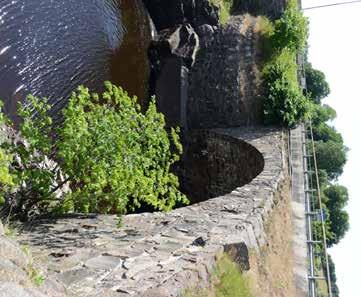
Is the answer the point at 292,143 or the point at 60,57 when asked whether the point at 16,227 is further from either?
the point at 292,143

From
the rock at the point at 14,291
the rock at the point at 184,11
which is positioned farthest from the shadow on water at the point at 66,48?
the rock at the point at 14,291

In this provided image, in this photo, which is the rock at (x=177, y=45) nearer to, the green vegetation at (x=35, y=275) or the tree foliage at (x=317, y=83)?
the green vegetation at (x=35, y=275)

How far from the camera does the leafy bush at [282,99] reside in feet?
37.7

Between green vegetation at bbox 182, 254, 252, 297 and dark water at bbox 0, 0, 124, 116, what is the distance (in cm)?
453

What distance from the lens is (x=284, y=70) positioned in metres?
11.9

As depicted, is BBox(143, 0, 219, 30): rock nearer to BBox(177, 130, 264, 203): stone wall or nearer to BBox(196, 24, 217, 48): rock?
BBox(196, 24, 217, 48): rock

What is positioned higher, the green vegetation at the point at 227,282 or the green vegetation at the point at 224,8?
the green vegetation at the point at 224,8

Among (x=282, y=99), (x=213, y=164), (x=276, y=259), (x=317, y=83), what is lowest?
(x=276, y=259)

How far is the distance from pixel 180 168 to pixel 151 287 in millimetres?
7579

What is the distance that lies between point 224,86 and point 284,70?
1.60m

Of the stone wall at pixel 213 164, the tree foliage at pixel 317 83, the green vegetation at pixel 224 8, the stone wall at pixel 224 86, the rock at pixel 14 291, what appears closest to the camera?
the rock at pixel 14 291

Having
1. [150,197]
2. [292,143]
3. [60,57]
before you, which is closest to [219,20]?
[292,143]

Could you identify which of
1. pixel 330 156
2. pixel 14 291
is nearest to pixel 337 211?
pixel 330 156

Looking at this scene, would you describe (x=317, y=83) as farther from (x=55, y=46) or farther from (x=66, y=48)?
(x=55, y=46)
